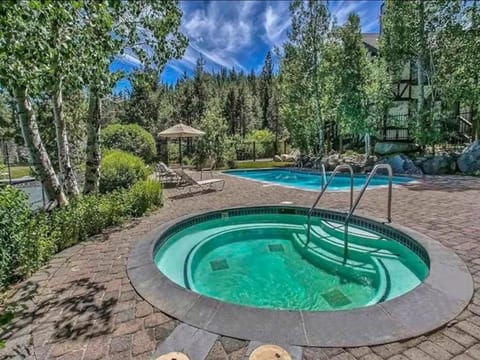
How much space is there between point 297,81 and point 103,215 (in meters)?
14.8

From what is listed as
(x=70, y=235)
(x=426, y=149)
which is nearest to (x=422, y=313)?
(x=70, y=235)

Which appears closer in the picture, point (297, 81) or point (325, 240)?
point (325, 240)

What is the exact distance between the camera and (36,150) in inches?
191

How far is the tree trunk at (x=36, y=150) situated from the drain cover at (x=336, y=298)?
4.67 meters

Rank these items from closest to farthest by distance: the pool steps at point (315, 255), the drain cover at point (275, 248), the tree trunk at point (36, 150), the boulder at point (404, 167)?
the pool steps at point (315, 255)
the tree trunk at point (36, 150)
the drain cover at point (275, 248)
the boulder at point (404, 167)

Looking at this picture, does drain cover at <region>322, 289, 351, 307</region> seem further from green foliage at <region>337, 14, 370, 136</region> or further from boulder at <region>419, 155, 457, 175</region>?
green foliage at <region>337, 14, 370, 136</region>

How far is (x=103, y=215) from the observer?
5.29 metres

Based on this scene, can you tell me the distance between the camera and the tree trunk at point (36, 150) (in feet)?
15.3

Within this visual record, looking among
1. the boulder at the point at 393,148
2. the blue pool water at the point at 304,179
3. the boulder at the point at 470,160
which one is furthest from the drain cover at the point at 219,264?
the boulder at the point at 393,148

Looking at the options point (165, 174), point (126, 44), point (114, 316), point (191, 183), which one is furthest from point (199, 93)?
point (114, 316)

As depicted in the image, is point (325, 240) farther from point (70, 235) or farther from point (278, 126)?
point (278, 126)

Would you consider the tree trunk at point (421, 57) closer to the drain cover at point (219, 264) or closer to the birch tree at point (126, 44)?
the birch tree at point (126, 44)

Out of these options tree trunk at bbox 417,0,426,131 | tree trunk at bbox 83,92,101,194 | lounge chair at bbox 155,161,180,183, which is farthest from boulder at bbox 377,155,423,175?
tree trunk at bbox 83,92,101,194

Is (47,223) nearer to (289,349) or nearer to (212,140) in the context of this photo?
(289,349)
